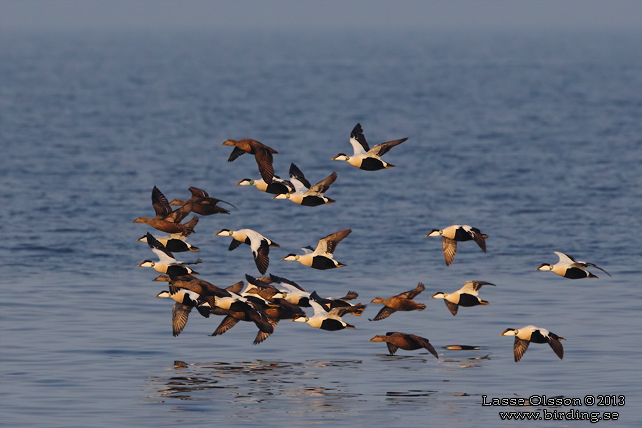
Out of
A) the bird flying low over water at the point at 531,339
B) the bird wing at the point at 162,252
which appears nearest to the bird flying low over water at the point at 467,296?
the bird flying low over water at the point at 531,339

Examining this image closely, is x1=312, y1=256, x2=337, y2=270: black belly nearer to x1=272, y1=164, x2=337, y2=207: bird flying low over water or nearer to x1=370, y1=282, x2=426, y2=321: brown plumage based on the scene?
x1=272, y1=164, x2=337, y2=207: bird flying low over water

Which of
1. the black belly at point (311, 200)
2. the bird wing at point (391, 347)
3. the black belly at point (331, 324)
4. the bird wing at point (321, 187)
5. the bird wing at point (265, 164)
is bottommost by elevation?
the bird wing at point (391, 347)

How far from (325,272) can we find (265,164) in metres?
10.1

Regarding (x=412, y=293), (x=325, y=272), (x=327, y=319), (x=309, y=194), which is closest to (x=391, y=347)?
(x=412, y=293)

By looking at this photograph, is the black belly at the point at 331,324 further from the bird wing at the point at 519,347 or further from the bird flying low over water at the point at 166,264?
the bird wing at the point at 519,347

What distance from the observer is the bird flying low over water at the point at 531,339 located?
2252 centimetres

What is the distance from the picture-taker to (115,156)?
205ft

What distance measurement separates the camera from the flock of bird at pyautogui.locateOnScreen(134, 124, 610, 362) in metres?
22.9

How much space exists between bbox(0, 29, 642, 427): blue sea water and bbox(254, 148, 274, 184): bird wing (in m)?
3.59

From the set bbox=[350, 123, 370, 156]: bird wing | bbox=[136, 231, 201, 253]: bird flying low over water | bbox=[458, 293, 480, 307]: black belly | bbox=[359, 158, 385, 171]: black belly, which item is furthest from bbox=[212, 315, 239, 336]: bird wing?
bbox=[458, 293, 480, 307]: black belly

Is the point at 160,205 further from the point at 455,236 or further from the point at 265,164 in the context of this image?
the point at 455,236

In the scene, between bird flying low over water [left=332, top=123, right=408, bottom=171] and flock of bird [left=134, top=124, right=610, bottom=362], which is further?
bird flying low over water [left=332, top=123, right=408, bottom=171]

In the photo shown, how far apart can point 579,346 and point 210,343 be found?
7.46 metres

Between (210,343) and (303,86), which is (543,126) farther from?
(210,343)
